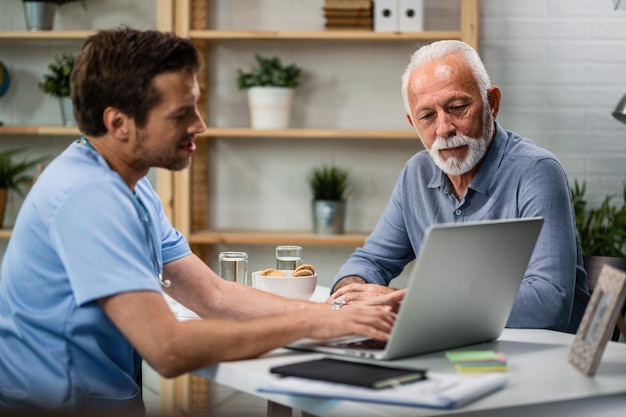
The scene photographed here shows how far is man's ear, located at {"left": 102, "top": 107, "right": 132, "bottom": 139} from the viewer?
1629 millimetres

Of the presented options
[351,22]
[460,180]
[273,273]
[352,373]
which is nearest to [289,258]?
[273,273]

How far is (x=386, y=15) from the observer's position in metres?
3.87

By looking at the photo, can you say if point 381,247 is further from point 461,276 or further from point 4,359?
point 4,359

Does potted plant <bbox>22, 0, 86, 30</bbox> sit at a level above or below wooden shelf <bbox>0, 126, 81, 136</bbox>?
above

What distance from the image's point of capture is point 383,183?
422 centimetres

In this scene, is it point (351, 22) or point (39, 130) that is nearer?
point (351, 22)

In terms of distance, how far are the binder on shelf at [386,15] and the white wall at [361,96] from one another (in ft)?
0.94

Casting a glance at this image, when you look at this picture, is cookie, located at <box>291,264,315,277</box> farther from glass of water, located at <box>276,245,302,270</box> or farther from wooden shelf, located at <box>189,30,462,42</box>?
wooden shelf, located at <box>189,30,462,42</box>

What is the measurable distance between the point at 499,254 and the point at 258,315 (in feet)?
1.87

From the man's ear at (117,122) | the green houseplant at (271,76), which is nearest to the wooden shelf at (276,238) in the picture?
the green houseplant at (271,76)

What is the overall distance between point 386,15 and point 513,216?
1.86 m

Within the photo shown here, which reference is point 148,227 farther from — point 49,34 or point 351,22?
point 49,34

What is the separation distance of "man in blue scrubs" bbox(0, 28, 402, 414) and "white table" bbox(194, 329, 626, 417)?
0.06 meters

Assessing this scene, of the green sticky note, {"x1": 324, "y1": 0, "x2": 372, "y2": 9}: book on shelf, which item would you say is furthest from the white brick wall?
the green sticky note
